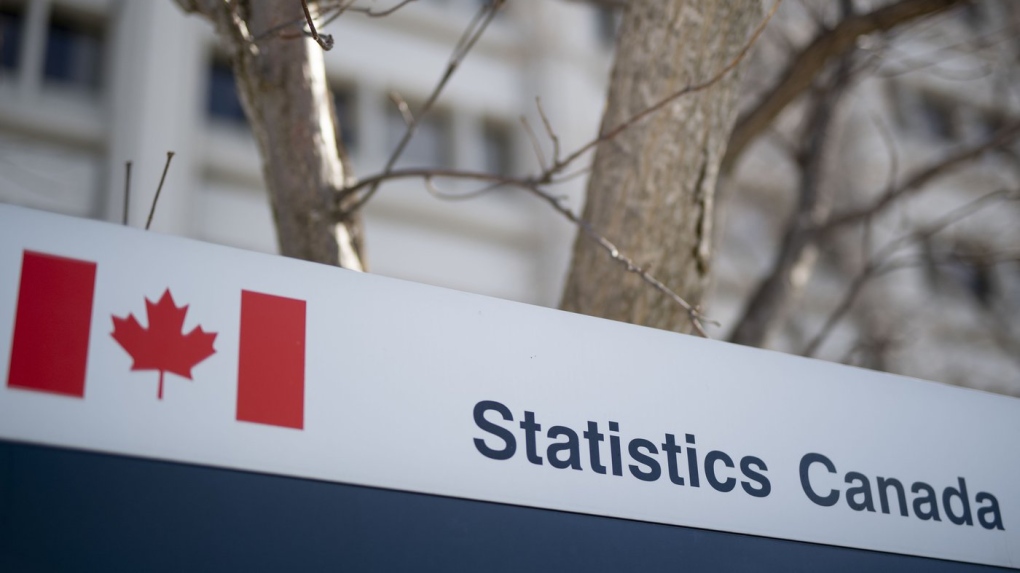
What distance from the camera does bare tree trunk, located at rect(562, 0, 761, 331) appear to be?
11.6ft

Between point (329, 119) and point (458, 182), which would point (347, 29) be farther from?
point (329, 119)

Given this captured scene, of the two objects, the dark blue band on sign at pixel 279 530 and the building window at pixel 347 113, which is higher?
the building window at pixel 347 113

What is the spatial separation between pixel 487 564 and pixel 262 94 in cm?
200

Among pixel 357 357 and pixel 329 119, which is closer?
pixel 357 357

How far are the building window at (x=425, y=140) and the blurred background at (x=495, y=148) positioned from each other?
0.03m

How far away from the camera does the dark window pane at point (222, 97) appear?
500 inches

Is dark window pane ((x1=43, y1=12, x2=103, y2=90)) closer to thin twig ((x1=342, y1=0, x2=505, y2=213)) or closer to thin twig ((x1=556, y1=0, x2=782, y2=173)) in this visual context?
thin twig ((x1=342, y1=0, x2=505, y2=213))

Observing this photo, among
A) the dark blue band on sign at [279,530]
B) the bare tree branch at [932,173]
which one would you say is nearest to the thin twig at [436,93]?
the dark blue band on sign at [279,530]

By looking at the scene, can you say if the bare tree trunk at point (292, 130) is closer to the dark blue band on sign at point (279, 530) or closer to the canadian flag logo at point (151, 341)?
the canadian flag logo at point (151, 341)

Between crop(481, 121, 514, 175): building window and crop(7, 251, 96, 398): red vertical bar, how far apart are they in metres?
12.4

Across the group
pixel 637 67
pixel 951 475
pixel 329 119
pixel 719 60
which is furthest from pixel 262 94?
pixel 951 475

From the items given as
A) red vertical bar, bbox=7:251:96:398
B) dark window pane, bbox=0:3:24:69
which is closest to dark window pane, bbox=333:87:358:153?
dark window pane, bbox=0:3:24:69

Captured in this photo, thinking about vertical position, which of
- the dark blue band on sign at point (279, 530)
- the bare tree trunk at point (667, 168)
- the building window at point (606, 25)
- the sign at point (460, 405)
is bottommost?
the dark blue band on sign at point (279, 530)

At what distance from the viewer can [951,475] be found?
8.71 ft
